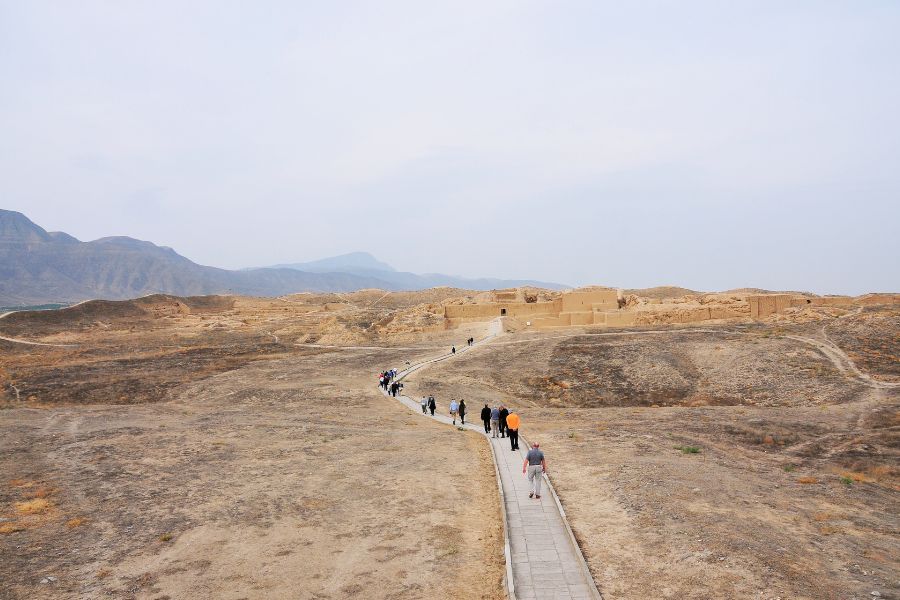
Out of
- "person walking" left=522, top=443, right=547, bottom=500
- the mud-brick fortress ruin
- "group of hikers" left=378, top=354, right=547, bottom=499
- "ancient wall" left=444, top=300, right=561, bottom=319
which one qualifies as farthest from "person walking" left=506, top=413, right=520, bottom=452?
"ancient wall" left=444, top=300, right=561, bottom=319

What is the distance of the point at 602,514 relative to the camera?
409 inches

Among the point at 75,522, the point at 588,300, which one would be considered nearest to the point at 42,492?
the point at 75,522

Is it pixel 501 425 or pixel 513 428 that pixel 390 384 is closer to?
pixel 501 425

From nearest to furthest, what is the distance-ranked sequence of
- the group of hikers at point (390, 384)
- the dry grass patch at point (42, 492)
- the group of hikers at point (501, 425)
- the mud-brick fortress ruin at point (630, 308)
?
the dry grass patch at point (42, 492)
the group of hikers at point (501, 425)
the group of hikers at point (390, 384)
the mud-brick fortress ruin at point (630, 308)

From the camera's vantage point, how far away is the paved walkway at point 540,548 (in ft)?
24.3

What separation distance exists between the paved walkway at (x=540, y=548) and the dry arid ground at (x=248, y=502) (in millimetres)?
414

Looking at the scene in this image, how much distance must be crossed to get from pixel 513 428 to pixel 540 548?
600cm

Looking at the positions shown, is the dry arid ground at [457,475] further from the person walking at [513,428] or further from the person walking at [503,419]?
the person walking at [503,419]

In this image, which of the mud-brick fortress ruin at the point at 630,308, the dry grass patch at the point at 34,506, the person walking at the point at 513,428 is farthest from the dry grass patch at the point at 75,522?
the mud-brick fortress ruin at the point at 630,308

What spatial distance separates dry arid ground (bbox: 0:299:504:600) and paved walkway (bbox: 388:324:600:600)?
41 cm

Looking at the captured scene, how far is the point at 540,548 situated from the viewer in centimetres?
870

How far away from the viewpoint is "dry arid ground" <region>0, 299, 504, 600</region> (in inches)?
332

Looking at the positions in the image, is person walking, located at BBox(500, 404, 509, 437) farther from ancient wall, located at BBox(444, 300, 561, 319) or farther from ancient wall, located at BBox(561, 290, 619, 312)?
ancient wall, located at BBox(444, 300, 561, 319)

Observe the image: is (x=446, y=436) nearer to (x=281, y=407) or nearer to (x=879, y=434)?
(x=281, y=407)
